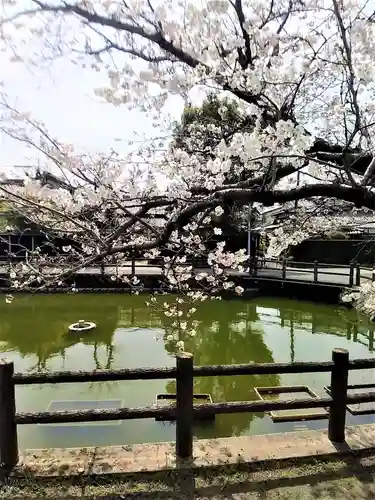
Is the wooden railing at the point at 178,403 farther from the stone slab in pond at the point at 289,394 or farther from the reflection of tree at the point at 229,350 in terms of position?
the stone slab in pond at the point at 289,394

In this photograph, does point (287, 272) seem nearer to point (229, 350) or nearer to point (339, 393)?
point (229, 350)

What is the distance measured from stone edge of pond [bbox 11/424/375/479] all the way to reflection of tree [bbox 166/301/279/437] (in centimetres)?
188

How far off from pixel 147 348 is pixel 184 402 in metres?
5.54

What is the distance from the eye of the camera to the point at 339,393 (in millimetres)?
3117

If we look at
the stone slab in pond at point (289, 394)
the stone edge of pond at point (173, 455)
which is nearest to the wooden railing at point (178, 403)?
the stone edge of pond at point (173, 455)

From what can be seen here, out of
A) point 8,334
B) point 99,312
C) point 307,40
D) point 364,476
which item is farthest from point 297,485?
point 99,312

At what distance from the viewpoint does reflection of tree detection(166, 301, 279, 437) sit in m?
5.34

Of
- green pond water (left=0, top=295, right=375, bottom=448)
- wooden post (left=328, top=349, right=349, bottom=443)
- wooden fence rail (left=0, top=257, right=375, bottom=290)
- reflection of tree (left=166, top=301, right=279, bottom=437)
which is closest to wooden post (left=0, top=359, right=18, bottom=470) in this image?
green pond water (left=0, top=295, right=375, bottom=448)

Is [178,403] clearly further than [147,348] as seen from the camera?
No

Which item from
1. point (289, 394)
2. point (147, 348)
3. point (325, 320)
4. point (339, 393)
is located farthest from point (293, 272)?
point (339, 393)

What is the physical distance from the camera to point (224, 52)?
308cm

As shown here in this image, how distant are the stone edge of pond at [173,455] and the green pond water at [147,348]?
1.76m

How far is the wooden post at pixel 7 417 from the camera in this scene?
2.78 metres

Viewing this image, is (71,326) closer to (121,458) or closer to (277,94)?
(121,458)
